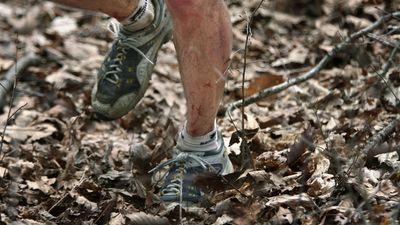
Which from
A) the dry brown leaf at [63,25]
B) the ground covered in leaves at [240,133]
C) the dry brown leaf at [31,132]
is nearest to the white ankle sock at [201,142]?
the ground covered in leaves at [240,133]

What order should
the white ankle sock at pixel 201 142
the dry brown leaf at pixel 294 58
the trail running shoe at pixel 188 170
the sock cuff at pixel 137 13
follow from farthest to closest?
the dry brown leaf at pixel 294 58 < the sock cuff at pixel 137 13 < the white ankle sock at pixel 201 142 < the trail running shoe at pixel 188 170

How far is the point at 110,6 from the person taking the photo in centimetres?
345

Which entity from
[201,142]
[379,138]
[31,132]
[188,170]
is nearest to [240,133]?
[201,142]

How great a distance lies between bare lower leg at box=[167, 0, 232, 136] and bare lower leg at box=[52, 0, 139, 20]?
0.35 metres

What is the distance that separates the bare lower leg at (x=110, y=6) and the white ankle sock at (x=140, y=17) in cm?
5

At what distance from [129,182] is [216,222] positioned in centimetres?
80

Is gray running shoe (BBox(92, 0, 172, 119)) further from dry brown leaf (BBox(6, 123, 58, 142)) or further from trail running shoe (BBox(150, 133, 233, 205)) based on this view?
dry brown leaf (BBox(6, 123, 58, 142))

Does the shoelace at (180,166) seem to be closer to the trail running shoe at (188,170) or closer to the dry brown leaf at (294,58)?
the trail running shoe at (188,170)

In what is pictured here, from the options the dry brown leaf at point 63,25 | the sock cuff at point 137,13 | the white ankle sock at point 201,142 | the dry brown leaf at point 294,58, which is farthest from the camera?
the dry brown leaf at point 63,25

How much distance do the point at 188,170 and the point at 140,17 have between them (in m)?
0.80

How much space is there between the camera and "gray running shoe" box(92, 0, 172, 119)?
3861 millimetres

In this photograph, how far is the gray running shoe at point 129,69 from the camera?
3861 millimetres

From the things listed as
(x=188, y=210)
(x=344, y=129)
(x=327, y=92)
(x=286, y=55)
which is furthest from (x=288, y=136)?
(x=286, y=55)

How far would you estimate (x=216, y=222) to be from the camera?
3.09 metres
